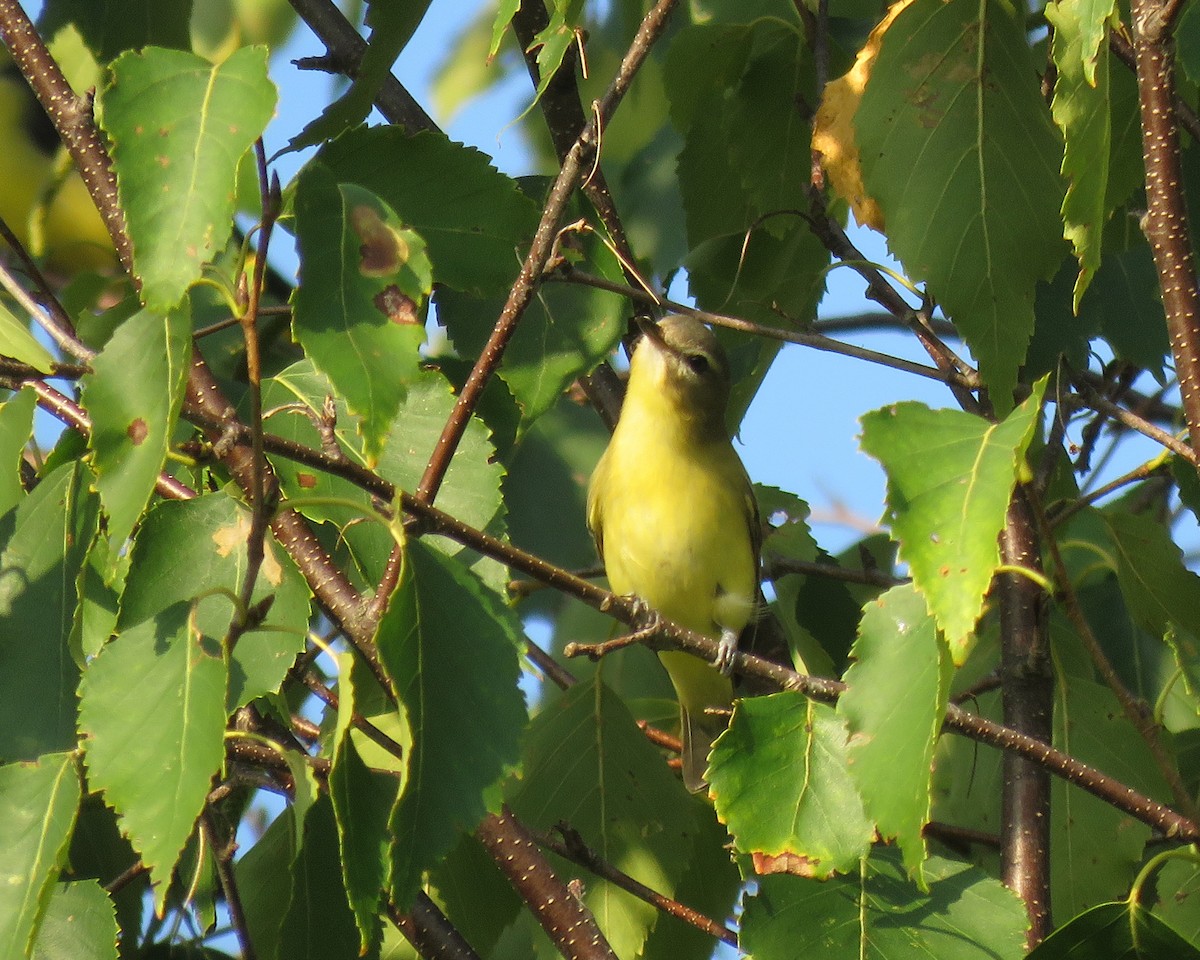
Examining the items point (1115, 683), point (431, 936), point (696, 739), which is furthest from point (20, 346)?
point (696, 739)

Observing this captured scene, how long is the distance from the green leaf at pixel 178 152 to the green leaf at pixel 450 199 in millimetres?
312

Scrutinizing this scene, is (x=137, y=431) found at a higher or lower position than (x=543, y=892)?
higher

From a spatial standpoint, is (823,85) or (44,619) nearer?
(44,619)

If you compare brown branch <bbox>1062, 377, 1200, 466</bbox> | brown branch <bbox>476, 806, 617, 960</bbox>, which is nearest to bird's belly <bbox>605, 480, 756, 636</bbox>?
brown branch <bbox>1062, 377, 1200, 466</bbox>

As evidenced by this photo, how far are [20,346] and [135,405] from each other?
1.36ft

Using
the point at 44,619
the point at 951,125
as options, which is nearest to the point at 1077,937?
the point at 951,125

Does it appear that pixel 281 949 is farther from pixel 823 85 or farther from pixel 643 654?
pixel 643 654

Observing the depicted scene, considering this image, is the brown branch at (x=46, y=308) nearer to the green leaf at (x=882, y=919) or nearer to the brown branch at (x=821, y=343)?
the brown branch at (x=821, y=343)

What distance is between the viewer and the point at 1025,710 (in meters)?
3.34

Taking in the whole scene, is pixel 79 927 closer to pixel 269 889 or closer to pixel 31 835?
pixel 31 835

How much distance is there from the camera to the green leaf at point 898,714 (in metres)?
2.06

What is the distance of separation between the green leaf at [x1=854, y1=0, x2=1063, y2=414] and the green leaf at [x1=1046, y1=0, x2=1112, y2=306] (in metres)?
0.33

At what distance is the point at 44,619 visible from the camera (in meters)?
2.56

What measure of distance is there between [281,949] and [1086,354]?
2.19 meters
